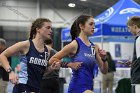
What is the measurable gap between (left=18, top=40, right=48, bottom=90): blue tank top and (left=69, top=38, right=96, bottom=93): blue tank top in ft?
1.16

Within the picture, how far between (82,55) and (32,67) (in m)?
0.55

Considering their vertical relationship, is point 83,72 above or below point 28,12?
below

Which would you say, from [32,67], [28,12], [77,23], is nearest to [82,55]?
[77,23]

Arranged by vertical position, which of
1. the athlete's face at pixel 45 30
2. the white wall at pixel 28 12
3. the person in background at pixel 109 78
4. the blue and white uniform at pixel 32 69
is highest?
the white wall at pixel 28 12

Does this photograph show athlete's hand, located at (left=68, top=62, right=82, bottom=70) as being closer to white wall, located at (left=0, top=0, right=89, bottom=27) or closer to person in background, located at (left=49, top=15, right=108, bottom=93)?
person in background, located at (left=49, top=15, right=108, bottom=93)

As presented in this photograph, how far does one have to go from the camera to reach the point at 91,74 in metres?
4.00

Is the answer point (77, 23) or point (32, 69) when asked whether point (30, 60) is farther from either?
point (77, 23)

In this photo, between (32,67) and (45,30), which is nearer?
(32,67)

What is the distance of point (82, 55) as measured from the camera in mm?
4004

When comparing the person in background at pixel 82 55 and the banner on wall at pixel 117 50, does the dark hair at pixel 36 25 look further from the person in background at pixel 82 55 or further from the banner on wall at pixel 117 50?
the banner on wall at pixel 117 50

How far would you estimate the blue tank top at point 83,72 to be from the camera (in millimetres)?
3939

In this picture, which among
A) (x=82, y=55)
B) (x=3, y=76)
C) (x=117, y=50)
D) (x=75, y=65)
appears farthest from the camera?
(x=117, y=50)

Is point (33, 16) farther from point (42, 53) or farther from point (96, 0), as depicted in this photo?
point (42, 53)

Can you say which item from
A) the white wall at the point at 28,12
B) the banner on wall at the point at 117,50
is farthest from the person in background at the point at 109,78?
the white wall at the point at 28,12
